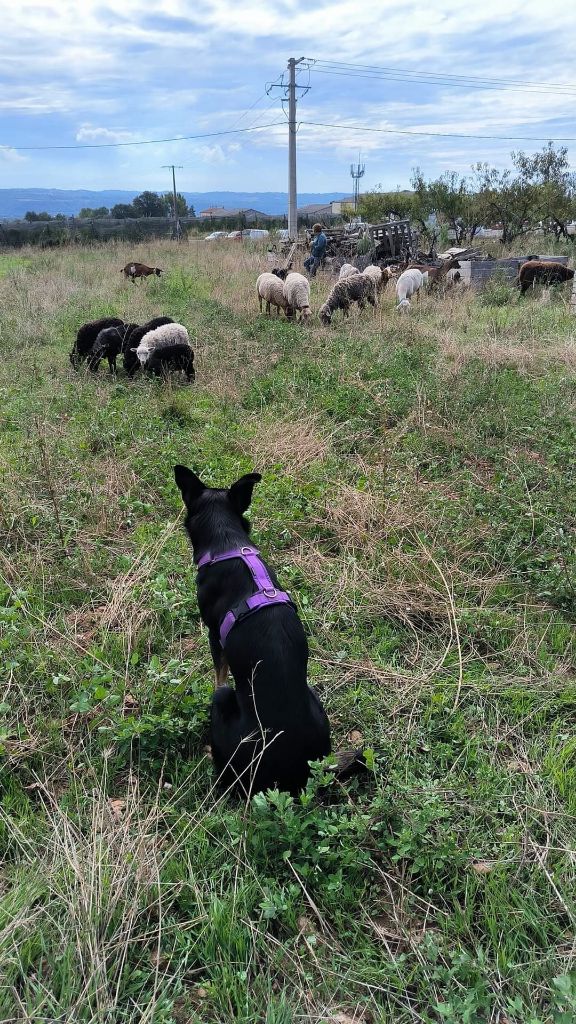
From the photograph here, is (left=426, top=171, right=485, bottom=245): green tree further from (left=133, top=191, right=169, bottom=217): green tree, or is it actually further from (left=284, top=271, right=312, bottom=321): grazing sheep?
(left=133, top=191, right=169, bottom=217): green tree

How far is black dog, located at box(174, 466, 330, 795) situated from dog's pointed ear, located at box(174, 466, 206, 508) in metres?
0.36

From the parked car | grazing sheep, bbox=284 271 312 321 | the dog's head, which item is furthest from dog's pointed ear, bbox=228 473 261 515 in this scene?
the parked car

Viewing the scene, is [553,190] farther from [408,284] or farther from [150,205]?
[150,205]

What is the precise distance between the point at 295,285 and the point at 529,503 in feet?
30.6

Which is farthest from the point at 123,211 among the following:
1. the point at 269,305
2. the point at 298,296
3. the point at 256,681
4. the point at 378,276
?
the point at 256,681

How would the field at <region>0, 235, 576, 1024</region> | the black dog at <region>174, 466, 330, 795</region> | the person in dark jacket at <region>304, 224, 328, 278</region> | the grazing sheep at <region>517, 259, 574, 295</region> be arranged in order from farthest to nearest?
the person in dark jacket at <region>304, 224, 328, 278</region>
the grazing sheep at <region>517, 259, 574, 295</region>
the black dog at <region>174, 466, 330, 795</region>
the field at <region>0, 235, 576, 1024</region>

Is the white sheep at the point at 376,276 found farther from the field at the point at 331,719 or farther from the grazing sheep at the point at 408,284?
the field at the point at 331,719

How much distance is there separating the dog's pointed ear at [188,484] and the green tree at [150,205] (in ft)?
201

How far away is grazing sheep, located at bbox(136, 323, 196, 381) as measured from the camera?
8375 millimetres

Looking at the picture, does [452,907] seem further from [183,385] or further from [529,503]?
[183,385]

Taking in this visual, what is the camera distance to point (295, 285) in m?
12.4

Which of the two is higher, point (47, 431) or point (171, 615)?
point (47, 431)

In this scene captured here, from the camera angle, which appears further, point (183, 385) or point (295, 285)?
point (295, 285)

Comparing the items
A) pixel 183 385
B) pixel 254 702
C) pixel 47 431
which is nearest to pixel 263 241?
pixel 183 385
